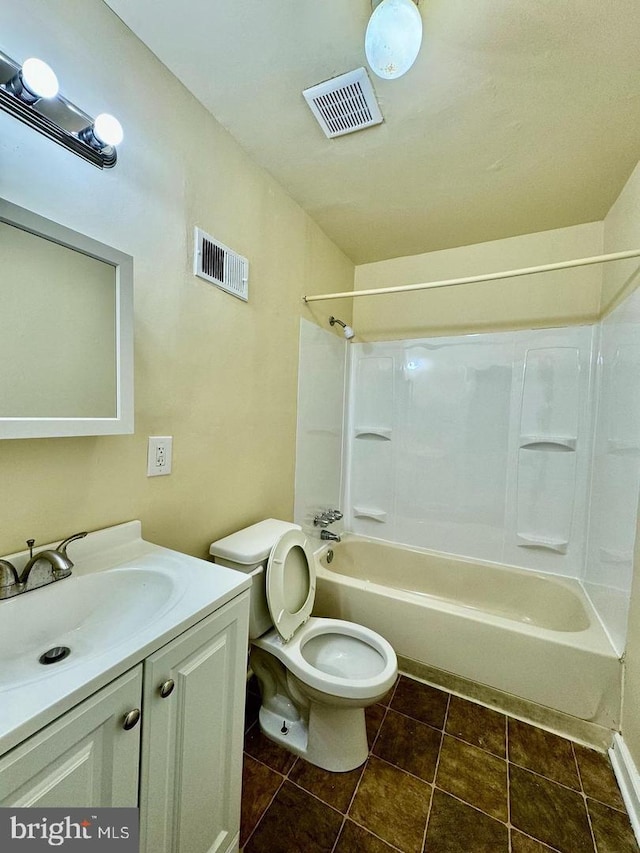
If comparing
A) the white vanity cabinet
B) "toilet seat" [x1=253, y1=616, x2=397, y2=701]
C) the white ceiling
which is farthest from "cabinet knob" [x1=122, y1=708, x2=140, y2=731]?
the white ceiling

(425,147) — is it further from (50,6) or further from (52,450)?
(52,450)

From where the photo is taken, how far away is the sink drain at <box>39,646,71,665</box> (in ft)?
2.56

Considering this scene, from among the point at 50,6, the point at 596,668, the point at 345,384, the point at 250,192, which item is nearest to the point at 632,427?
the point at 596,668

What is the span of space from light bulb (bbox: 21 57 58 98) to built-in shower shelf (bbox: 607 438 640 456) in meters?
2.18

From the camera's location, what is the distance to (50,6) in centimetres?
89

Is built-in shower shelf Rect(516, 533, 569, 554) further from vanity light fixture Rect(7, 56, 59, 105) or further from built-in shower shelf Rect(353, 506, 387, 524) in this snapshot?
vanity light fixture Rect(7, 56, 59, 105)

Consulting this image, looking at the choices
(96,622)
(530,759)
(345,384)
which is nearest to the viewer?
(96,622)

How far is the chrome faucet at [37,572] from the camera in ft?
2.62

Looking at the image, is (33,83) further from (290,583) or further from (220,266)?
(290,583)

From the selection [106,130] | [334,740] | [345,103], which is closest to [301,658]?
[334,740]

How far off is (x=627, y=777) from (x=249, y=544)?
1642 mm

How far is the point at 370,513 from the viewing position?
2586mm

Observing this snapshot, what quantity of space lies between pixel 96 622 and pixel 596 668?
6.19 ft

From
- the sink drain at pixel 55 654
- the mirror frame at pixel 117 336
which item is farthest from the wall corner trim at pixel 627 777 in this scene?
the mirror frame at pixel 117 336
